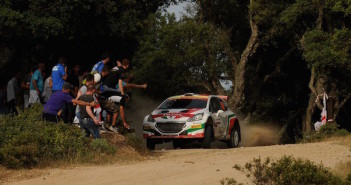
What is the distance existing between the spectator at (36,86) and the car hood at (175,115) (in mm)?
3174

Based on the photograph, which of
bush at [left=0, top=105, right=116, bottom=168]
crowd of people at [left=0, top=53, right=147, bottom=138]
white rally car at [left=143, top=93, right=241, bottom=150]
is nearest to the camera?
bush at [left=0, top=105, right=116, bottom=168]

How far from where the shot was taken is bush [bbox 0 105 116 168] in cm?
1598

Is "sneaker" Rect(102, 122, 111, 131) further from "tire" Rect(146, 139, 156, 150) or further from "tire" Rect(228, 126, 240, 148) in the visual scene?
"tire" Rect(228, 126, 240, 148)

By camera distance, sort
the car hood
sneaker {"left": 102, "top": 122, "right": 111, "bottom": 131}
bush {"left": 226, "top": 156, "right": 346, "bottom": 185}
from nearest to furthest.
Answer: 1. bush {"left": 226, "top": 156, "right": 346, "bottom": 185}
2. sneaker {"left": 102, "top": 122, "right": 111, "bottom": 131}
3. the car hood

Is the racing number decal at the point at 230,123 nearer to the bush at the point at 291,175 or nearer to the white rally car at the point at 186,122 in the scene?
the white rally car at the point at 186,122

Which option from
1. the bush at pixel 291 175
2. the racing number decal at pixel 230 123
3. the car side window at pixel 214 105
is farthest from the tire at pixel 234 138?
the bush at pixel 291 175

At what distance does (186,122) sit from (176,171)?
8.09 metres

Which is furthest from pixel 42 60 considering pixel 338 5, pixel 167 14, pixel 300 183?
pixel 300 183

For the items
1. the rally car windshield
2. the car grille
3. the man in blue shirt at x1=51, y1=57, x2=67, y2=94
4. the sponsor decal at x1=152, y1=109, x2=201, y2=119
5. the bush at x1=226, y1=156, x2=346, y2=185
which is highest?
the man in blue shirt at x1=51, y1=57, x2=67, y2=94

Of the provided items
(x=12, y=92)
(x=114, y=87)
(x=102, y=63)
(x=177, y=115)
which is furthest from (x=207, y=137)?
(x=12, y=92)

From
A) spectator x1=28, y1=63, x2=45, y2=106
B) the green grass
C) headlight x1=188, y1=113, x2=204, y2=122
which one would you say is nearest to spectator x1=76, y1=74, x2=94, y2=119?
the green grass

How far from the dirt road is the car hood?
4022mm

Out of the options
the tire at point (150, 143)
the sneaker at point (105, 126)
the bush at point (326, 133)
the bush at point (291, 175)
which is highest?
the bush at point (291, 175)

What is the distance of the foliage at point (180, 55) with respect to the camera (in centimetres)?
3800
